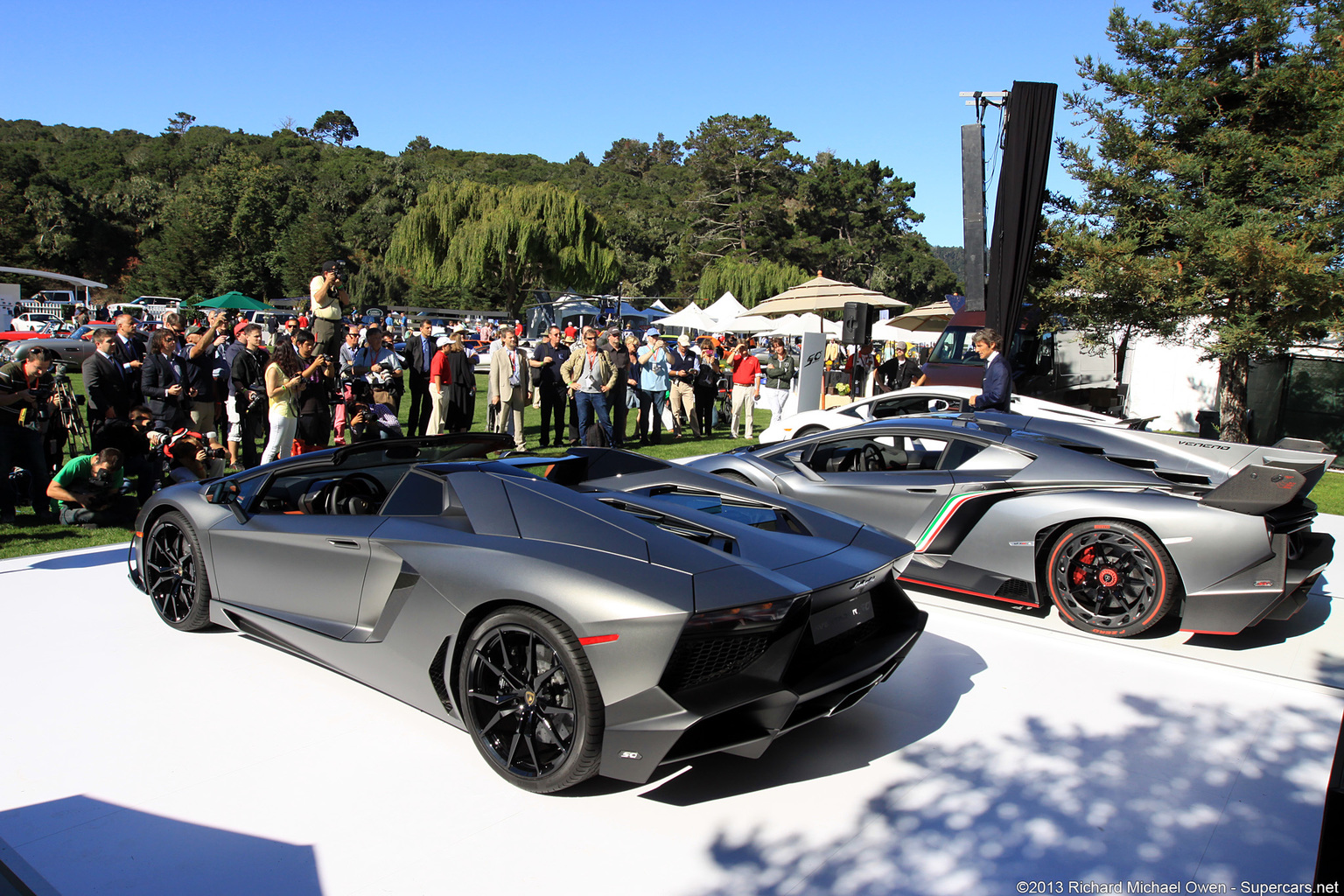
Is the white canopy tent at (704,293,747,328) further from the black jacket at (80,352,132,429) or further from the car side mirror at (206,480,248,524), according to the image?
the car side mirror at (206,480,248,524)

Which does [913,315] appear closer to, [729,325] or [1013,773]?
[729,325]

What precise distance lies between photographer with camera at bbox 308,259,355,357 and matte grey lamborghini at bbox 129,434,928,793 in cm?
470

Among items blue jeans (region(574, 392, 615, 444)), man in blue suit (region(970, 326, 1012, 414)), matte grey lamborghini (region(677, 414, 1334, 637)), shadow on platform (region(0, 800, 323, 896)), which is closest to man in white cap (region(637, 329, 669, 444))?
blue jeans (region(574, 392, 615, 444))

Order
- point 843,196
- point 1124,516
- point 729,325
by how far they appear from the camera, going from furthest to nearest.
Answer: point 843,196
point 729,325
point 1124,516

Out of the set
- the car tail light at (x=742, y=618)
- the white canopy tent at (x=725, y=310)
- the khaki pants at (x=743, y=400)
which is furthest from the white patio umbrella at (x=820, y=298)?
the white canopy tent at (x=725, y=310)

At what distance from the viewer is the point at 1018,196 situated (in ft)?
42.7

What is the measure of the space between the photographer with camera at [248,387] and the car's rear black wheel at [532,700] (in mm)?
6597

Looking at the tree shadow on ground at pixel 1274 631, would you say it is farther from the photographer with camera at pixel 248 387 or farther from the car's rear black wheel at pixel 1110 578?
the photographer with camera at pixel 248 387

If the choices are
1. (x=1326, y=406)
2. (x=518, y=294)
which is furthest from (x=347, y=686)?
(x=518, y=294)

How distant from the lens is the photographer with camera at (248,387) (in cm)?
849

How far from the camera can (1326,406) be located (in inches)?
607

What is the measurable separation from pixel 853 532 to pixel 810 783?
1.12 meters

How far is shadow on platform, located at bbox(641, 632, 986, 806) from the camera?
3127mm

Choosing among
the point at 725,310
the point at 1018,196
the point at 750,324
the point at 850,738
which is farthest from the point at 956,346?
the point at 725,310
